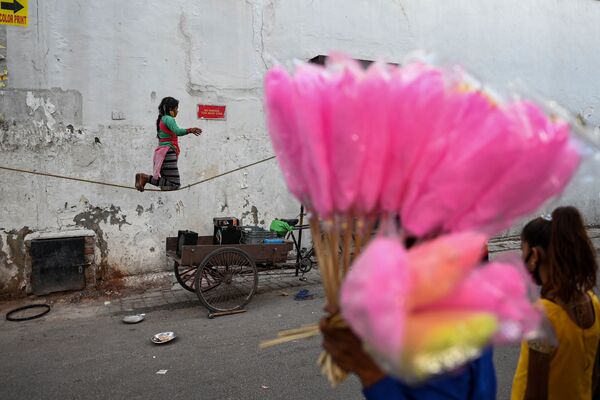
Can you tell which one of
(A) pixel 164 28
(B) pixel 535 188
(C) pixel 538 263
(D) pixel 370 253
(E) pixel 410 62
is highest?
(A) pixel 164 28

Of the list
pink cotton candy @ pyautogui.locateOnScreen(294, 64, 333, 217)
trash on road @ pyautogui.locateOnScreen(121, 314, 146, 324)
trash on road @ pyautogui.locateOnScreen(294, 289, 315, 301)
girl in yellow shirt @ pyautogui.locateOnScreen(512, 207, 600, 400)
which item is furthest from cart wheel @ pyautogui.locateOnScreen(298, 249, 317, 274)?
pink cotton candy @ pyautogui.locateOnScreen(294, 64, 333, 217)

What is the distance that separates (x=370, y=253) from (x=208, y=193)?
23.6 feet

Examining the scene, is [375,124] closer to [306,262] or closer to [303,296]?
[303,296]

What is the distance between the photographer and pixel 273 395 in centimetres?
360

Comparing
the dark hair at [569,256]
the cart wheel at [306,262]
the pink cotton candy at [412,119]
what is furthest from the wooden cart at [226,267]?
the pink cotton candy at [412,119]

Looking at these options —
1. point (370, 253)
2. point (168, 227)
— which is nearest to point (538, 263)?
point (370, 253)

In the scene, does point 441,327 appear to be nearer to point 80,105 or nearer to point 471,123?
point 471,123

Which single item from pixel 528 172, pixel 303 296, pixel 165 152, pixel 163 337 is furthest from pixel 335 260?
pixel 165 152

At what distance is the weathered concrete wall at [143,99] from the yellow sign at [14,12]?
0.33 ft

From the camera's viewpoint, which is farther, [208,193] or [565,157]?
[208,193]

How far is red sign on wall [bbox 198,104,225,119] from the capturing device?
7.70 metres

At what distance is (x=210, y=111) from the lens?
25.5ft

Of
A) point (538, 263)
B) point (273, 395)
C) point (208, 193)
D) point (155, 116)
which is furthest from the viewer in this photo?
point (208, 193)

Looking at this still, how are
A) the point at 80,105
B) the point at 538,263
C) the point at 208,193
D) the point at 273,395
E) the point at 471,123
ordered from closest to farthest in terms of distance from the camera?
1. the point at 471,123
2. the point at 538,263
3. the point at 273,395
4. the point at 80,105
5. the point at 208,193
